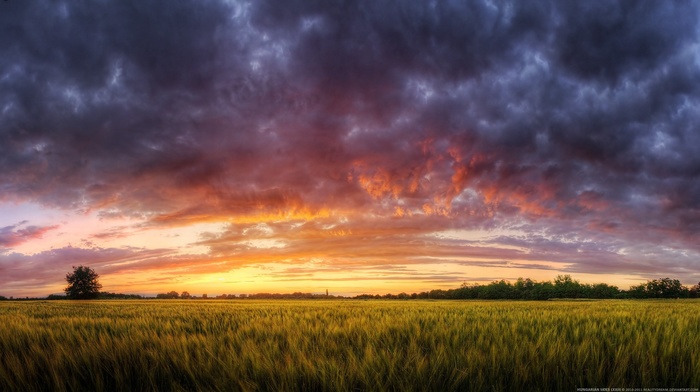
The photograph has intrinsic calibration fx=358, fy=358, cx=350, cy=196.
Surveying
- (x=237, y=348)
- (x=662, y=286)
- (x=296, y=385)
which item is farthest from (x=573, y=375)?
(x=662, y=286)

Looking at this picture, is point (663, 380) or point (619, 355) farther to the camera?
point (619, 355)

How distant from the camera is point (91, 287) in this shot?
8412 centimetres

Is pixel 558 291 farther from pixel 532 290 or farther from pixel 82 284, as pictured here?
pixel 82 284

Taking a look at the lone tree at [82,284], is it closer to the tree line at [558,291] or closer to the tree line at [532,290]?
the tree line at [532,290]

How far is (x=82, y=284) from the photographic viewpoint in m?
83.5

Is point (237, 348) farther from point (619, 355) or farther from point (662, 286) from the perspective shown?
point (662, 286)

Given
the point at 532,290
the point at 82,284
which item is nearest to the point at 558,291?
the point at 532,290

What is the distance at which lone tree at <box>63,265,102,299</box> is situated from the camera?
82625mm

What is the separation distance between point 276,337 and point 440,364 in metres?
2.78

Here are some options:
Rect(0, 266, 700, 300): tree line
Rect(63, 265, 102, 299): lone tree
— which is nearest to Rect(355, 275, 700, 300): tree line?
Rect(0, 266, 700, 300): tree line

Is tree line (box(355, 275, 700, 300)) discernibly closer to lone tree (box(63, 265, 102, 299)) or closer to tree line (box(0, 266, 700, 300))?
tree line (box(0, 266, 700, 300))

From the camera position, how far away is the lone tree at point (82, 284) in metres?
82.6

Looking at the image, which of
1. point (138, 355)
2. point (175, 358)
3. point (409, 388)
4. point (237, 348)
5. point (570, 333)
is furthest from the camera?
point (570, 333)

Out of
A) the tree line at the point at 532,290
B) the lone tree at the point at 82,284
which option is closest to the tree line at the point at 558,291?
the tree line at the point at 532,290
